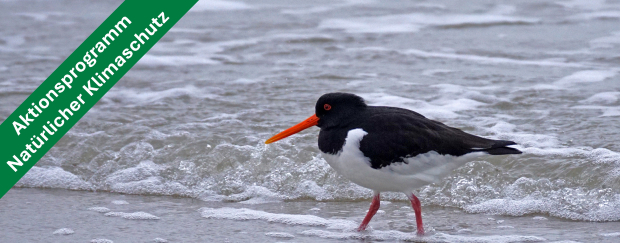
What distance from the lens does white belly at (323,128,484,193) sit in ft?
12.8

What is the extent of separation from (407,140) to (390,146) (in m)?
0.12

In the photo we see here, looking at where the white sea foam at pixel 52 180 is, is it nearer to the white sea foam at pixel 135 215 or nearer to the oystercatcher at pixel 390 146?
the white sea foam at pixel 135 215

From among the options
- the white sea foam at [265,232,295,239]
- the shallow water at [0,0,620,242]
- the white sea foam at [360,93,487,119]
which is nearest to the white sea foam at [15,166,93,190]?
→ the shallow water at [0,0,620,242]

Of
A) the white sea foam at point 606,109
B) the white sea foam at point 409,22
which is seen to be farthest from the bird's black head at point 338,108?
the white sea foam at point 409,22

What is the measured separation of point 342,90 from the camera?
24.6ft

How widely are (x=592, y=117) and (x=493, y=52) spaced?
9.73 feet

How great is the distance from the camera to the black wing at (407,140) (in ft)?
12.8

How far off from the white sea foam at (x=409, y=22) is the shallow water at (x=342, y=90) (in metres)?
0.05

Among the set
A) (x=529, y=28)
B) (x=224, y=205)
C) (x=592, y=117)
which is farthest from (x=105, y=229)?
(x=529, y=28)

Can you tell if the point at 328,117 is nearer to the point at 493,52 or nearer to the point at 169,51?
the point at 493,52

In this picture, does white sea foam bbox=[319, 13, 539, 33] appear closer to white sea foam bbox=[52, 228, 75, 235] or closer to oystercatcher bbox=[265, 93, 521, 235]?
oystercatcher bbox=[265, 93, 521, 235]

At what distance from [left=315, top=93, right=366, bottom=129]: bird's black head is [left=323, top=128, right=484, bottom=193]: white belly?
0.57 ft

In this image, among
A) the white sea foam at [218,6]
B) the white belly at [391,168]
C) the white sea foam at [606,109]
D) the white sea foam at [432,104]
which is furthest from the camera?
the white sea foam at [218,6]

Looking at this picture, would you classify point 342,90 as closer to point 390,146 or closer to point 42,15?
point 390,146
